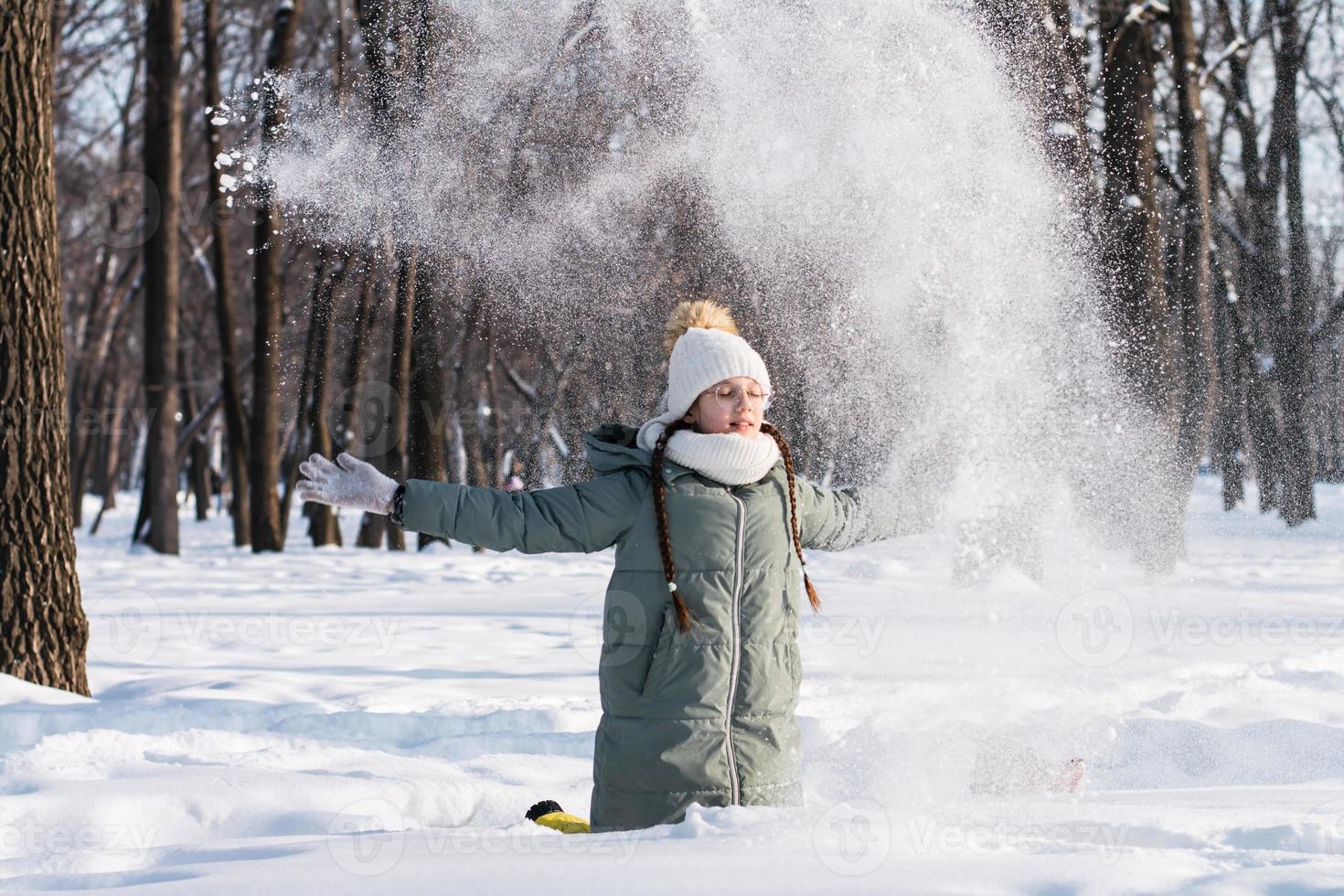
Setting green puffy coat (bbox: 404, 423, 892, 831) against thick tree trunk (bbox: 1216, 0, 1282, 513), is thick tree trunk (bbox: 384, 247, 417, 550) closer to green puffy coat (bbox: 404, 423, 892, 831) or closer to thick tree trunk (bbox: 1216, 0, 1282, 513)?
green puffy coat (bbox: 404, 423, 892, 831)

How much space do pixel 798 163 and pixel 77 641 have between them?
5470mm

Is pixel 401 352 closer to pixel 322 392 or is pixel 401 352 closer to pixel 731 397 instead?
pixel 322 392

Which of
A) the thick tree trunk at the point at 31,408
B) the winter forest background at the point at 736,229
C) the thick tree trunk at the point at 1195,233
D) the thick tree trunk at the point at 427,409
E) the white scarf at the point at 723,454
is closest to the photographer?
the white scarf at the point at 723,454

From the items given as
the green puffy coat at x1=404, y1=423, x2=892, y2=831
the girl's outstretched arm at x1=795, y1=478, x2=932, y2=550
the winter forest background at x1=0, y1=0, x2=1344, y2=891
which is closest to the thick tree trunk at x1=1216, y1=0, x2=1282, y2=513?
the winter forest background at x1=0, y1=0, x2=1344, y2=891

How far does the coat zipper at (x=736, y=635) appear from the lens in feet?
10.5

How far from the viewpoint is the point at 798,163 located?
893cm

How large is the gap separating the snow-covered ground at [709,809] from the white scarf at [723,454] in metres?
0.84

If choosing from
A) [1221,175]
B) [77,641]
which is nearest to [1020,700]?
[77,641]

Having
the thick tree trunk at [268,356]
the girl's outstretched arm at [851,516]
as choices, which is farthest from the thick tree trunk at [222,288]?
the girl's outstretched arm at [851,516]

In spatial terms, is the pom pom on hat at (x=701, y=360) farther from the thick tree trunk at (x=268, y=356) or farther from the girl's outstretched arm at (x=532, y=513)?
the thick tree trunk at (x=268, y=356)

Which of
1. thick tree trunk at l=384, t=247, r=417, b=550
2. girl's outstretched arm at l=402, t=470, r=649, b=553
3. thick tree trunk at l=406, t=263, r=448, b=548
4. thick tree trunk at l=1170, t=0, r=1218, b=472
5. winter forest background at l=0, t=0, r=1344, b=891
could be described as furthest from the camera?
thick tree trunk at l=384, t=247, r=417, b=550

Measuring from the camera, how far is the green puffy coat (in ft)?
10.4

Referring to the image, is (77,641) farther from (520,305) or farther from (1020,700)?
(520,305)

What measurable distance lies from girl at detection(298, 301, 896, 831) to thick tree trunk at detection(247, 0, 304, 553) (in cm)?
1211
